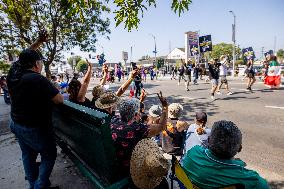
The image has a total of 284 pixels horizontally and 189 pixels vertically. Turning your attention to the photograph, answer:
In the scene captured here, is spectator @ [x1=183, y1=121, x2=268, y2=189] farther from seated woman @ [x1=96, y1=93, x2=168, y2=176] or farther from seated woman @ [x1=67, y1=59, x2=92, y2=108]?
seated woman @ [x1=67, y1=59, x2=92, y2=108]

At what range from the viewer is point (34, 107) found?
333cm

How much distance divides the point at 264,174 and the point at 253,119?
4.04m

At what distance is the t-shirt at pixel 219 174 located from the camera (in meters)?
1.96

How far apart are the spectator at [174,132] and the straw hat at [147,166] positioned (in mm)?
1973

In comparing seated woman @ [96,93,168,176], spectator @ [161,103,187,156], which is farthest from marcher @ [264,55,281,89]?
seated woman @ [96,93,168,176]

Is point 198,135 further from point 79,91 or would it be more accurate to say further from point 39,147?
point 39,147

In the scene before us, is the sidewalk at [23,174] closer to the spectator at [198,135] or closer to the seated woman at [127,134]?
the seated woman at [127,134]

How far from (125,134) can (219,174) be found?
1106mm

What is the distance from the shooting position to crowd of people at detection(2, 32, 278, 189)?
6.72 ft

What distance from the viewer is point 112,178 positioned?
9.18 ft

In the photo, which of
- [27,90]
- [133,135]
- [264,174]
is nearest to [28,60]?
[27,90]

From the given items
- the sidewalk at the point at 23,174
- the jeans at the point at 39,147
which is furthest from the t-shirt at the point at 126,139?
the sidewalk at the point at 23,174

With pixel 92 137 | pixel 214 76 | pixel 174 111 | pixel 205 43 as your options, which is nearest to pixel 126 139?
pixel 92 137

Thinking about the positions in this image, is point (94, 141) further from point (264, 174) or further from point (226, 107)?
point (226, 107)
